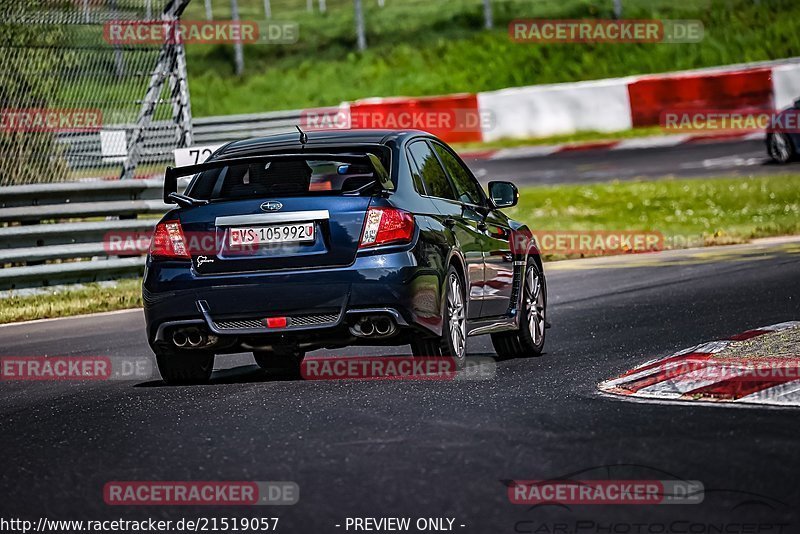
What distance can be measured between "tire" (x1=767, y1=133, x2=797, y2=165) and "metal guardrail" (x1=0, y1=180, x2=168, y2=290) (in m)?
13.0

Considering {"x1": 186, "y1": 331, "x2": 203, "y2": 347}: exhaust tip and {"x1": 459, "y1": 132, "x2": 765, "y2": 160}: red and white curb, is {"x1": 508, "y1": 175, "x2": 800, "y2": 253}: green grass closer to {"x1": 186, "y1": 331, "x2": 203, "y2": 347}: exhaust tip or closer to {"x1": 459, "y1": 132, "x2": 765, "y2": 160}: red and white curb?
{"x1": 459, "y1": 132, "x2": 765, "y2": 160}: red and white curb

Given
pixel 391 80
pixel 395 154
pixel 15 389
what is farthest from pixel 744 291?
pixel 391 80

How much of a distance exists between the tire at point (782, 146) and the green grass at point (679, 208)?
2235mm

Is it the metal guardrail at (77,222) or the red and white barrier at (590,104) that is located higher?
the metal guardrail at (77,222)

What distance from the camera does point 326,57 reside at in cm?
5450

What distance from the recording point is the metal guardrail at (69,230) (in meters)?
15.7

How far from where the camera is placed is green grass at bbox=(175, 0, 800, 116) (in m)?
44.0

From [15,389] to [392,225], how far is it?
2.69m

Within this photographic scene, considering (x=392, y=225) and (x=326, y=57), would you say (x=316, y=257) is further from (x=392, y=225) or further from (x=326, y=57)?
(x=326, y=57)

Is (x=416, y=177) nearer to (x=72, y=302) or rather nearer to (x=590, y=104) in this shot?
(x=72, y=302)

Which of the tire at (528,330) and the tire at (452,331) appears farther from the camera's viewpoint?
the tire at (528,330)

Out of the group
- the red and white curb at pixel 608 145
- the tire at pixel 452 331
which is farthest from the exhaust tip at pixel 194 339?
the red and white curb at pixel 608 145

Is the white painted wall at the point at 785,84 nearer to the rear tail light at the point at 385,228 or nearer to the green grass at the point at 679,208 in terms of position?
the green grass at the point at 679,208

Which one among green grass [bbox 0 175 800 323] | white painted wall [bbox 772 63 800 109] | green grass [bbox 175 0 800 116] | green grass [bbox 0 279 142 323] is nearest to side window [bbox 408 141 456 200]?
green grass [bbox 0 279 142 323]
